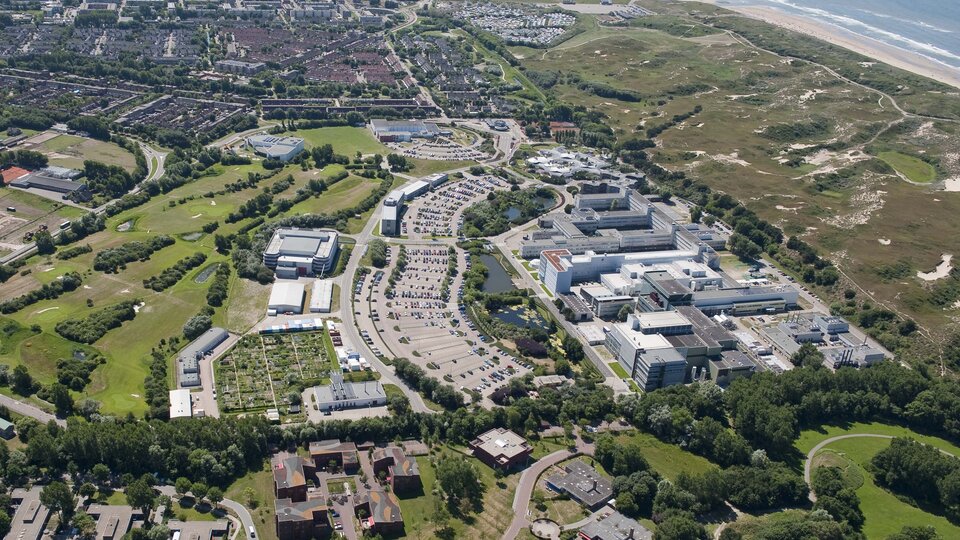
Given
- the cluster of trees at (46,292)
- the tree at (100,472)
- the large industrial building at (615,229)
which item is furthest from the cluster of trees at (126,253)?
the large industrial building at (615,229)

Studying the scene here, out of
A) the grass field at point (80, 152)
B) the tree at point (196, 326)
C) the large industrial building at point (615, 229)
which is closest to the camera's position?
the tree at point (196, 326)

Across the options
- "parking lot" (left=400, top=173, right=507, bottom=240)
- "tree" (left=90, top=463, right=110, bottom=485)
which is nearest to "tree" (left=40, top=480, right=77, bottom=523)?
"tree" (left=90, top=463, right=110, bottom=485)

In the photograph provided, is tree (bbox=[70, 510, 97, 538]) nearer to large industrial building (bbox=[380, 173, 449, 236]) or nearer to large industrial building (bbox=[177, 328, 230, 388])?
large industrial building (bbox=[177, 328, 230, 388])

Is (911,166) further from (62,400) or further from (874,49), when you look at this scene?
(62,400)

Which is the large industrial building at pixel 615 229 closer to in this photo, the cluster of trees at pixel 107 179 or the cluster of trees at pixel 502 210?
the cluster of trees at pixel 502 210

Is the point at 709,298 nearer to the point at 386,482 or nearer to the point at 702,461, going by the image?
the point at 702,461

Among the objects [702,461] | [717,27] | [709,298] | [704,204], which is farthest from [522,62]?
[702,461]

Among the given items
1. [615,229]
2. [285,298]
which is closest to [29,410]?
[285,298]
